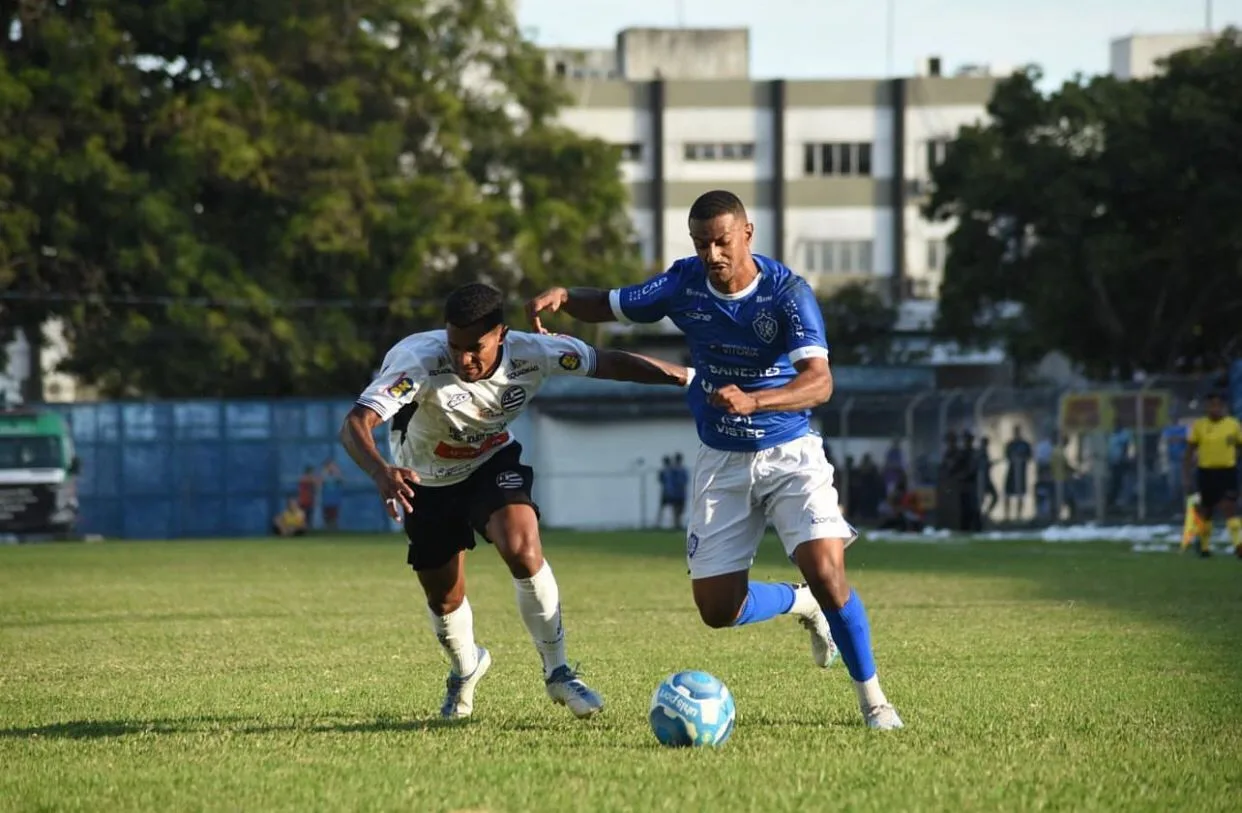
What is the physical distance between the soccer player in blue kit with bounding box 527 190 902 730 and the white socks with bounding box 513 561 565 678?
0.67 meters

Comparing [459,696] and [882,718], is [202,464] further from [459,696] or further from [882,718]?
[882,718]

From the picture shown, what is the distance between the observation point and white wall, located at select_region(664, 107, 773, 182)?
2771 inches

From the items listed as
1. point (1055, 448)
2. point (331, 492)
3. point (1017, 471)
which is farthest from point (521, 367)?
point (331, 492)

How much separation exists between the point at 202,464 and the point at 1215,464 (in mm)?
26890

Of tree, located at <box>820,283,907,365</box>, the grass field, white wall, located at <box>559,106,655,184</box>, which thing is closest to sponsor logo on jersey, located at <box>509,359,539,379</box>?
the grass field

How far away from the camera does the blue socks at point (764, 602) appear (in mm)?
9453

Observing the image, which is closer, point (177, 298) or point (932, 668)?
point (932, 668)

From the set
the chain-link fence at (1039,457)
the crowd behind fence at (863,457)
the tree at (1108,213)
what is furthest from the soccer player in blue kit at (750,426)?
the tree at (1108,213)

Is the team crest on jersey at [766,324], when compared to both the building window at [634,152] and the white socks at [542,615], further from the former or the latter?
the building window at [634,152]

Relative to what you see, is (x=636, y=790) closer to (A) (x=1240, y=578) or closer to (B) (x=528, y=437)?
(A) (x=1240, y=578)

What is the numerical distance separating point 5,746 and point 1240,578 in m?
15.1

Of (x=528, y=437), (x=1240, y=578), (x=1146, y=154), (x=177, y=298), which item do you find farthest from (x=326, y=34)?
(x=1240, y=578)

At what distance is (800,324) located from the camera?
8656 mm

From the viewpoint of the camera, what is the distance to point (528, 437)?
48156 mm
